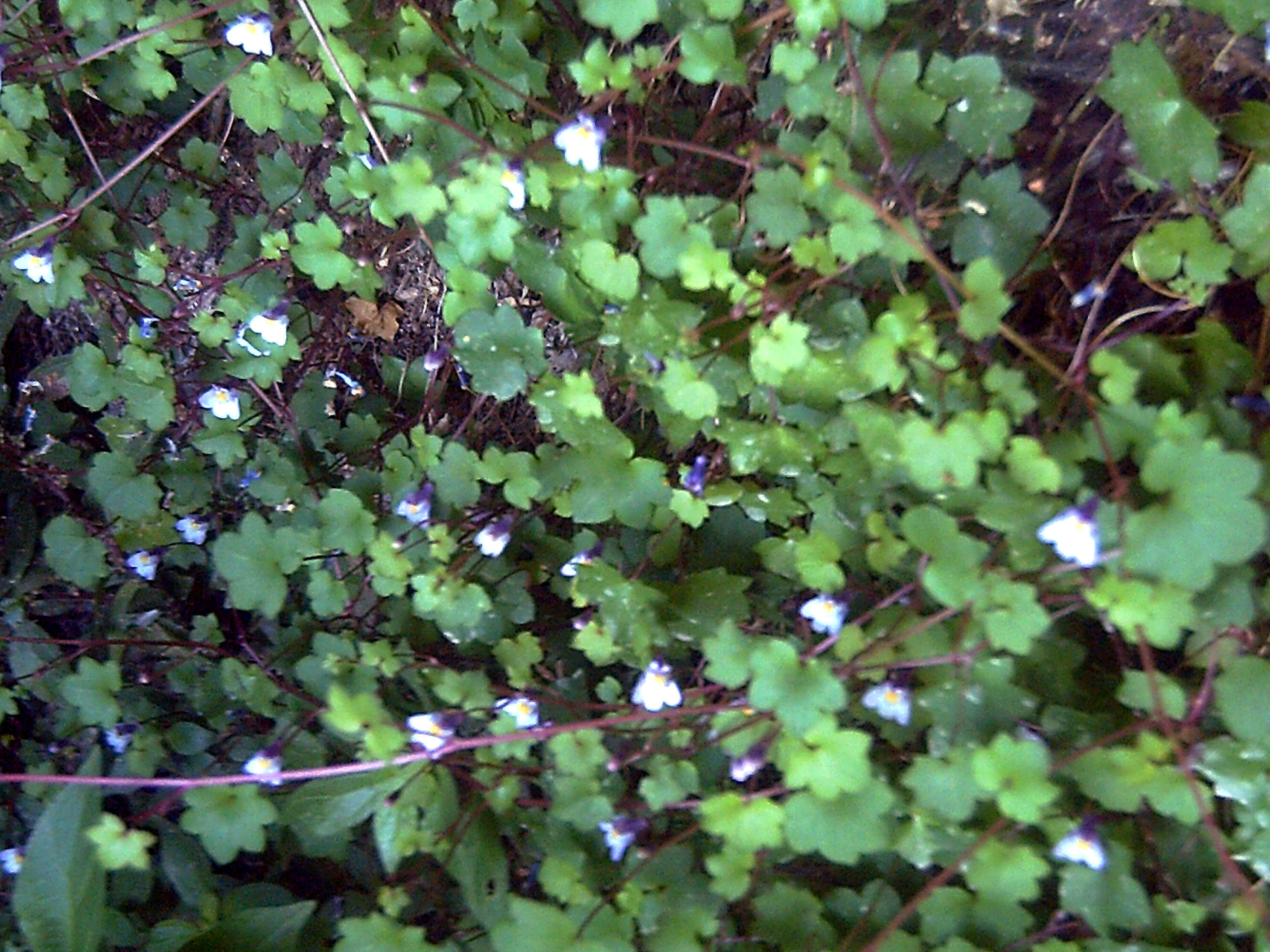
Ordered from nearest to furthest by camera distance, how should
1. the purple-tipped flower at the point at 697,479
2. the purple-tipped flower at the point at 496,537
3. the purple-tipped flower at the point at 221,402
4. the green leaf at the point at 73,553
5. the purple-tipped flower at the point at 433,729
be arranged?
1. the purple-tipped flower at the point at 433,729
2. the purple-tipped flower at the point at 697,479
3. the purple-tipped flower at the point at 496,537
4. the purple-tipped flower at the point at 221,402
5. the green leaf at the point at 73,553

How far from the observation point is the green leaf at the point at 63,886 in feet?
5.11

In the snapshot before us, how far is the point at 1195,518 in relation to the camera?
41.3 inches

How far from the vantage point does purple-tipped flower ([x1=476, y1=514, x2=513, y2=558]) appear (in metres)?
1.59

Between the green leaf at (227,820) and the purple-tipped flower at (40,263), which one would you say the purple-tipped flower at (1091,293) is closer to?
the green leaf at (227,820)

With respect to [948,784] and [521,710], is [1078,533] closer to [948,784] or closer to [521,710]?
[948,784]

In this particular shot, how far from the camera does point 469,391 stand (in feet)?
6.98

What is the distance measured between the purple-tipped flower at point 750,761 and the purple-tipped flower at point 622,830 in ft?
0.62

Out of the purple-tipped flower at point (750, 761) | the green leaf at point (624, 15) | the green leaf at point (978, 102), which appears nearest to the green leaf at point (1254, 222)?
the green leaf at point (978, 102)

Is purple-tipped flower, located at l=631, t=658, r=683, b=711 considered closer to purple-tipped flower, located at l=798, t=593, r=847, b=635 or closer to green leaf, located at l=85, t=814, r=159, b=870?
purple-tipped flower, located at l=798, t=593, r=847, b=635

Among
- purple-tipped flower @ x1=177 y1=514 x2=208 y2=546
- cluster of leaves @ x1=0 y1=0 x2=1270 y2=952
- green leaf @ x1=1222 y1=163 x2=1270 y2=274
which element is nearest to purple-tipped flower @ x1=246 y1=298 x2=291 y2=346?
cluster of leaves @ x1=0 y1=0 x2=1270 y2=952

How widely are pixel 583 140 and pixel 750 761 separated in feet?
3.13

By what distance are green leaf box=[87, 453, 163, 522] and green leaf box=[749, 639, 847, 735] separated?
1479 millimetres

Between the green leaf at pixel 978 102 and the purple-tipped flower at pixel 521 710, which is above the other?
the green leaf at pixel 978 102

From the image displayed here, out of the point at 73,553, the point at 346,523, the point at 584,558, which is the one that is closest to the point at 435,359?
the point at 346,523
